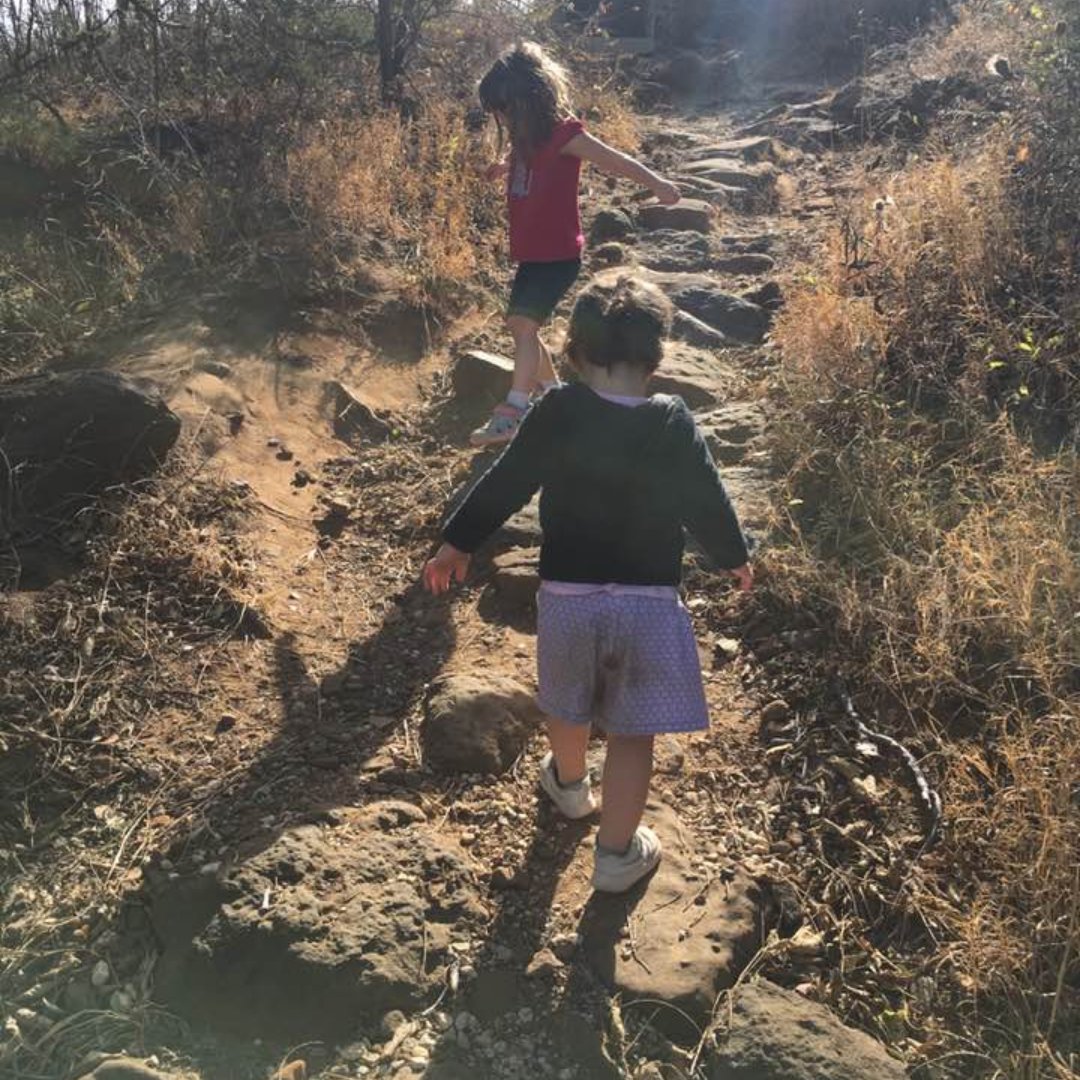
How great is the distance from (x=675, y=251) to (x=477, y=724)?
15.6 ft

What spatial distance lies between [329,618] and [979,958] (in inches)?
84.1

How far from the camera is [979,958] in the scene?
2.13 m

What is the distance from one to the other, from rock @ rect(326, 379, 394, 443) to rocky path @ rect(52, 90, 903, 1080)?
31 mm

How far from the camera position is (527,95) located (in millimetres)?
3617

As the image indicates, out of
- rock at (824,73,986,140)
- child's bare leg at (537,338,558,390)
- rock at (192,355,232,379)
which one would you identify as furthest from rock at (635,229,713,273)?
rock at (192,355,232,379)

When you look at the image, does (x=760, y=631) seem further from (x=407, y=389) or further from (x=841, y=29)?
(x=841, y=29)

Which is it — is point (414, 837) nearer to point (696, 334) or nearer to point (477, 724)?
point (477, 724)


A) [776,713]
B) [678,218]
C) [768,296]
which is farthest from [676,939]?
[678,218]

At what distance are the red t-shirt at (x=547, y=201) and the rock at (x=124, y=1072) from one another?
9.89 ft

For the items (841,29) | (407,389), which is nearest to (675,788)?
(407,389)

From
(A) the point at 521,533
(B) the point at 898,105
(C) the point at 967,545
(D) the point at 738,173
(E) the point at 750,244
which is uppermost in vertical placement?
(B) the point at 898,105

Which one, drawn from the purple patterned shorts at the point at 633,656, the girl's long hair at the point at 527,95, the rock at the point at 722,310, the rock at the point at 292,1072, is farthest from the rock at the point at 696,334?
the rock at the point at 292,1072

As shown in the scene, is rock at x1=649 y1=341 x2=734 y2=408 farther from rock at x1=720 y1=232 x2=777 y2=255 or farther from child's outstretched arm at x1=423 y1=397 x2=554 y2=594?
child's outstretched arm at x1=423 y1=397 x2=554 y2=594

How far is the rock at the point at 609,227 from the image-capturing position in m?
6.95
